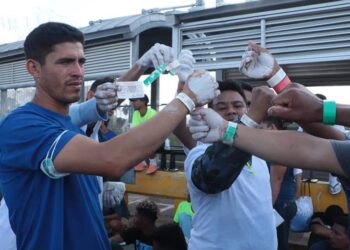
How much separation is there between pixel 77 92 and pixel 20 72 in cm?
746

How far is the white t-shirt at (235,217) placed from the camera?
7.52ft

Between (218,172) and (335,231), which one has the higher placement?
(218,172)

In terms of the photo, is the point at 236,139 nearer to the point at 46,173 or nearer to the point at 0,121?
the point at 46,173

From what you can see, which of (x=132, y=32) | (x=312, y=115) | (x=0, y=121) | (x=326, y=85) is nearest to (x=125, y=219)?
(x=132, y=32)

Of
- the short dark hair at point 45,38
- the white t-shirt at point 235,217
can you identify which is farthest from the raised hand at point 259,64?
the short dark hair at point 45,38

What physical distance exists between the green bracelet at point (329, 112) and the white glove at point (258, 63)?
388mm

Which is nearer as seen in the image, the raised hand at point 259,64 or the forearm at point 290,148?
the forearm at point 290,148

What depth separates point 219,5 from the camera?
5.34 meters

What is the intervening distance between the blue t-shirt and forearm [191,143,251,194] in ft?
1.99

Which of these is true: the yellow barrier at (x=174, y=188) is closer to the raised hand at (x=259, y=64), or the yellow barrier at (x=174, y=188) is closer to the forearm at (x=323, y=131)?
the forearm at (x=323, y=131)

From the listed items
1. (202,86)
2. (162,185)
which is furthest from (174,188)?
(202,86)

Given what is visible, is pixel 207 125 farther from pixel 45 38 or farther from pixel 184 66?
pixel 45 38

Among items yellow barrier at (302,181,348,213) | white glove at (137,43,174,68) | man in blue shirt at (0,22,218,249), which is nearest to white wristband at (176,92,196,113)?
man in blue shirt at (0,22,218,249)

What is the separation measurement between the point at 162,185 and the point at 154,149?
4165mm
